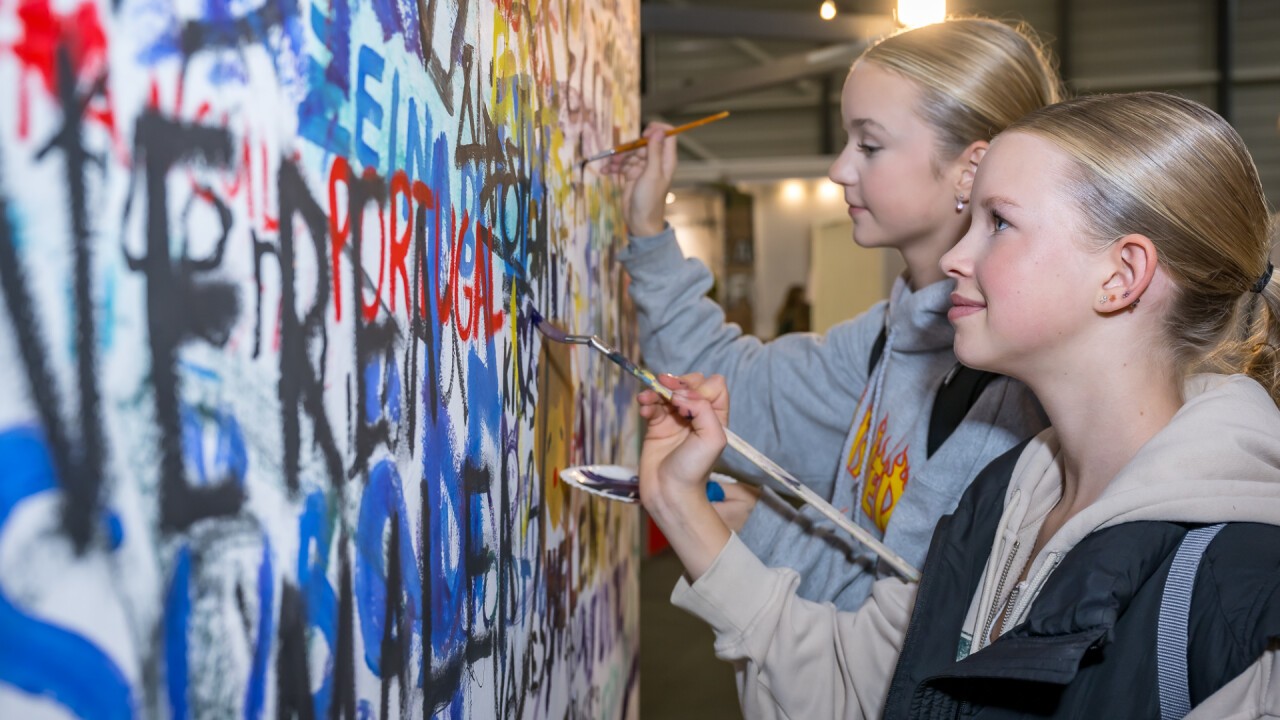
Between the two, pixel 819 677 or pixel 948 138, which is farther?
pixel 948 138

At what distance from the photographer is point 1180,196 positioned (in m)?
1.18

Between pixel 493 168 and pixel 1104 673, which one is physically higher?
pixel 493 168

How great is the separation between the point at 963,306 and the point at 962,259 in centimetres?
6

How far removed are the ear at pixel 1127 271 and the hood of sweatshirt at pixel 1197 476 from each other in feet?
0.43

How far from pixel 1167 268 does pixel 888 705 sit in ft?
1.94

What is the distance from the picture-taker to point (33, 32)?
533mm

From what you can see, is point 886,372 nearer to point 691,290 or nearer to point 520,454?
point 691,290

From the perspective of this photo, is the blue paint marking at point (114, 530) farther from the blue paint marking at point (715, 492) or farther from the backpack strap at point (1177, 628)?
the blue paint marking at point (715, 492)

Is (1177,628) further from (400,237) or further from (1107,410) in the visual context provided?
(400,237)

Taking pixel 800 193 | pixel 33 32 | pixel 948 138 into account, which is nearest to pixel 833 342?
pixel 948 138

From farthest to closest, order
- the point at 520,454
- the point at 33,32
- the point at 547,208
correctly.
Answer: the point at 547,208 → the point at 520,454 → the point at 33,32

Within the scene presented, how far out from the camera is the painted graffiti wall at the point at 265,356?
55 cm

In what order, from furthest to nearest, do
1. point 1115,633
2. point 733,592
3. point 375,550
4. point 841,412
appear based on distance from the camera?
point 841,412 → point 733,592 → point 1115,633 → point 375,550

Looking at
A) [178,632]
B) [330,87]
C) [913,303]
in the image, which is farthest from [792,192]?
[178,632]
